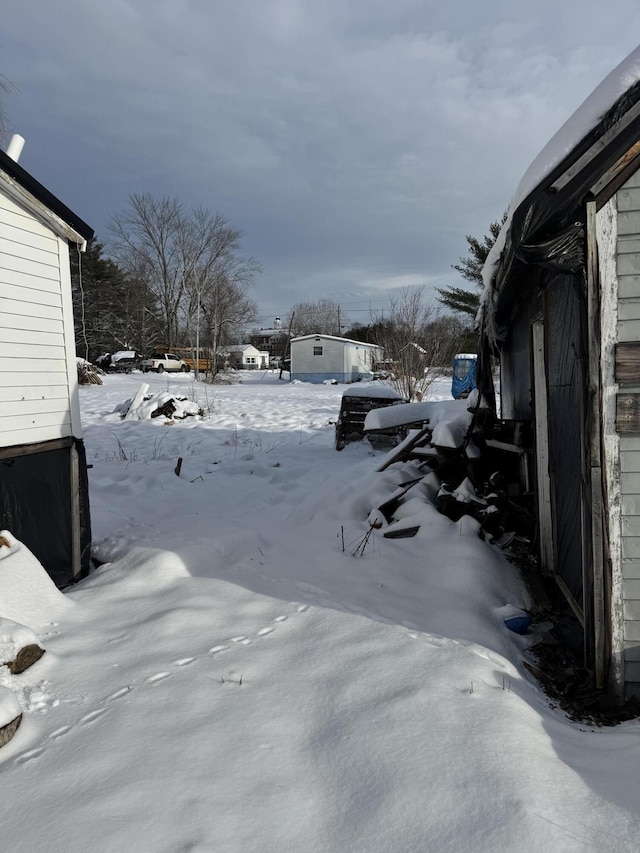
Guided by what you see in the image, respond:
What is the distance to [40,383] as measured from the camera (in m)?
4.57

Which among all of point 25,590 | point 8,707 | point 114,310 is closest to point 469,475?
point 25,590

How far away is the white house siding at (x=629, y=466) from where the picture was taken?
3.05 meters

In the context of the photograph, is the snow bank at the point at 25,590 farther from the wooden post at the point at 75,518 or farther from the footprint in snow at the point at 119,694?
the footprint in snow at the point at 119,694

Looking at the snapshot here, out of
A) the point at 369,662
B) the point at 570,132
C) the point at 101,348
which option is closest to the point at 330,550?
the point at 369,662

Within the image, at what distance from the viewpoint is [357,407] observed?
10836 mm

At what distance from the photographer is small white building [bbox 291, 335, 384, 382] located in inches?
1443

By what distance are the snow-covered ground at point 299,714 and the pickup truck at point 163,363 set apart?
99.4 feet

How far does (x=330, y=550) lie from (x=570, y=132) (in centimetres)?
364

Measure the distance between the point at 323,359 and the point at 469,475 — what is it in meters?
31.3

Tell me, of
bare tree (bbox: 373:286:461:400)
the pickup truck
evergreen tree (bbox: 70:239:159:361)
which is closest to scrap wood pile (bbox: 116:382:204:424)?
bare tree (bbox: 373:286:461:400)

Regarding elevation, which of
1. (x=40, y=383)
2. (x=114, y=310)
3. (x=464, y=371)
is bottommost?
(x=40, y=383)

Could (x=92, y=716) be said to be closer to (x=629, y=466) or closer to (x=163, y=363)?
(x=629, y=466)

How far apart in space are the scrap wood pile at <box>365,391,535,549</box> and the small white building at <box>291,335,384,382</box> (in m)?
29.4

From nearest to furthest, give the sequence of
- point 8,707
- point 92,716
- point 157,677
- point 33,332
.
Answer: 1. point 8,707
2. point 92,716
3. point 157,677
4. point 33,332
